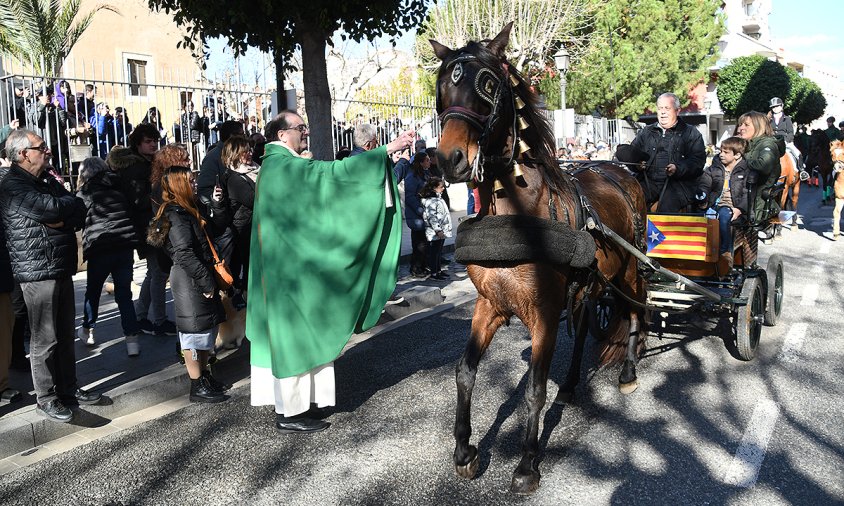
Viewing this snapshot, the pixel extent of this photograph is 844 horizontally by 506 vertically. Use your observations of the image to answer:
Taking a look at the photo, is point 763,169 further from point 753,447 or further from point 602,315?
point 753,447

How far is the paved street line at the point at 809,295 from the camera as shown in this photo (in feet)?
26.0

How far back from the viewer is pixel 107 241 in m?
6.37

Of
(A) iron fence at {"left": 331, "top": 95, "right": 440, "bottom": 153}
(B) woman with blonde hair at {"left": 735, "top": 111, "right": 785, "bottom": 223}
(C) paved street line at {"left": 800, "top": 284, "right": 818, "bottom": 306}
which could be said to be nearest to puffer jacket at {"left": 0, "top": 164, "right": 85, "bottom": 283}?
(B) woman with blonde hair at {"left": 735, "top": 111, "right": 785, "bottom": 223}

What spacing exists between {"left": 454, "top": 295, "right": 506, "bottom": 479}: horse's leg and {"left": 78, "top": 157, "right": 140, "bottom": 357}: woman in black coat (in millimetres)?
3480

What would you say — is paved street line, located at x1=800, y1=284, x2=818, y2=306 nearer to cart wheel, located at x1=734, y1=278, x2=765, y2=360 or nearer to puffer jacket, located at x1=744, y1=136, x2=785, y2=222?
puffer jacket, located at x1=744, y1=136, x2=785, y2=222

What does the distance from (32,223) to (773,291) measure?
6.06m

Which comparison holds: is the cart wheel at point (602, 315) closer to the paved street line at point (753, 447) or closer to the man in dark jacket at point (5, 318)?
the paved street line at point (753, 447)

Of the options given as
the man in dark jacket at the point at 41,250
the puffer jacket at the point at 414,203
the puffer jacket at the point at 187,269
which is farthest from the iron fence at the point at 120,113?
the man in dark jacket at the point at 41,250

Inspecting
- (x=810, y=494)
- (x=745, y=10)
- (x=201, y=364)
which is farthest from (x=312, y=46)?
(x=745, y=10)

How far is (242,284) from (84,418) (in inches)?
89.4

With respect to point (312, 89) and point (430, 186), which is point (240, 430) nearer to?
point (312, 89)

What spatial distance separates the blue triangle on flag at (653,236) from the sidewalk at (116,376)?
2780 mm

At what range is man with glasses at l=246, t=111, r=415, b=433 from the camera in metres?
4.55

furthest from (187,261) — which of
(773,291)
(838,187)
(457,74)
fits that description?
(838,187)
